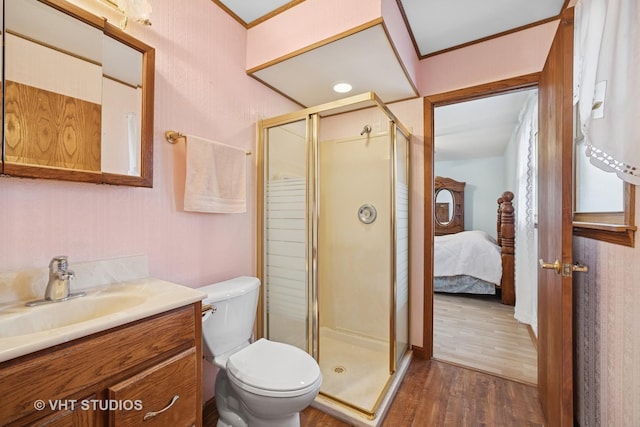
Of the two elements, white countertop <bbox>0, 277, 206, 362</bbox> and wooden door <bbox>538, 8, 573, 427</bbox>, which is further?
wooden door <bbox>538, 8, 573, 427</bbox>

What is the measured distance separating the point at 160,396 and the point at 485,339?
273 cm

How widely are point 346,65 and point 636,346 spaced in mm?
1883

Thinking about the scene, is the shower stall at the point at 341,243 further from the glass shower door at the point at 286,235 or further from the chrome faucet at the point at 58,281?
the chrome faucet at the point at 58,281

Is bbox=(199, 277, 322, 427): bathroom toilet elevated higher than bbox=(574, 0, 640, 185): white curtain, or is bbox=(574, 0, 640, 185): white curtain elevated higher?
bbox=(574, 0, 640, 185): white curtain

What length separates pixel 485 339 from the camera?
2.57 meters

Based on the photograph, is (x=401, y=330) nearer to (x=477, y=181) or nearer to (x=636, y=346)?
(x=636, y=346)

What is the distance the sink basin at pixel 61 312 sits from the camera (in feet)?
2.77

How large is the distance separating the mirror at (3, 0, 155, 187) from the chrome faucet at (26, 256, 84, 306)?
321mm

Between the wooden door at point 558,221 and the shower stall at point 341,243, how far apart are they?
821mm

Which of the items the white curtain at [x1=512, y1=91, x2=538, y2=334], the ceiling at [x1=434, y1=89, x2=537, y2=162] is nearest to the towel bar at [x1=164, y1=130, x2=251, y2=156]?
the ceiling at [x1=434, y1=89, x2=537, y2=162]

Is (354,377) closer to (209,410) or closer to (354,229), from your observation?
(209,410)

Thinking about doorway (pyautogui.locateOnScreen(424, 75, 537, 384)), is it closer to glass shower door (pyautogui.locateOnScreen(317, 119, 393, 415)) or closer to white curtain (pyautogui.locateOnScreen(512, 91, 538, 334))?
white curtain (pyautogui.locateOnScreen(512, 91, 538, 334))

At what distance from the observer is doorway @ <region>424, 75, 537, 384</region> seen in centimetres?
215

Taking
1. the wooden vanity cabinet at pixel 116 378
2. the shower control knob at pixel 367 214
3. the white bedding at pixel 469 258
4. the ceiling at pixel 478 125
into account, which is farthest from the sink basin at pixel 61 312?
the white bedding at pixel 469 258
